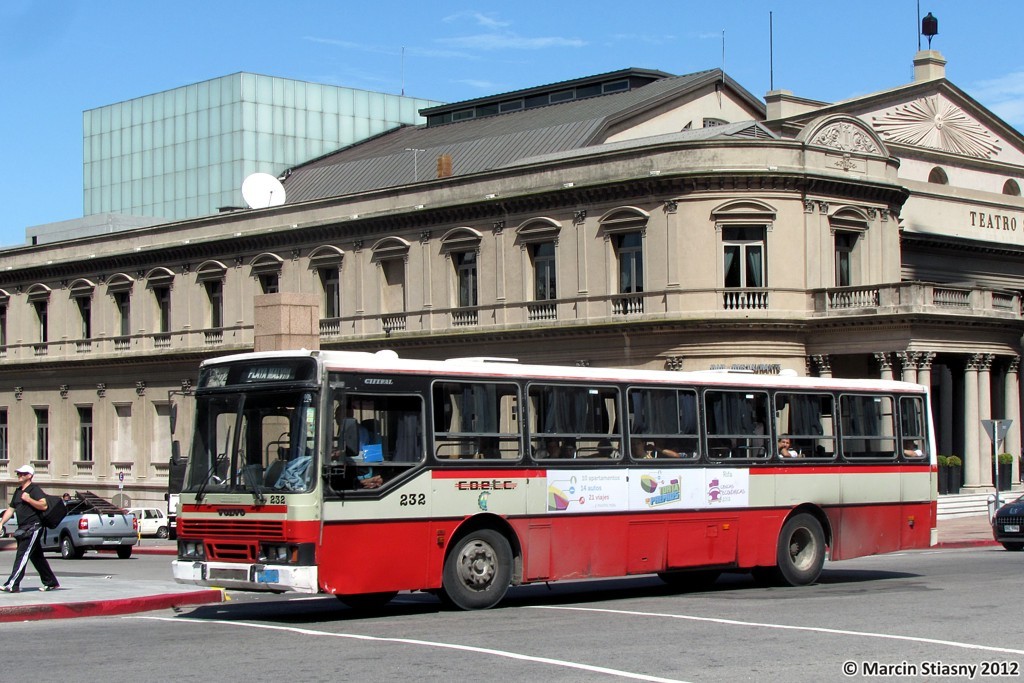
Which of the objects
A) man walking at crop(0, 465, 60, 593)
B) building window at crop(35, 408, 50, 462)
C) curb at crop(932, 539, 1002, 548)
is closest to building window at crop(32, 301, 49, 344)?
building window at crop(35, 408, 50, 462)

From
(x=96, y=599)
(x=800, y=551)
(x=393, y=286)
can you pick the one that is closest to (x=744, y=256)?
(x=393, y=286)

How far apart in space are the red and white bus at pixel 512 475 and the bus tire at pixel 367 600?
4 cm

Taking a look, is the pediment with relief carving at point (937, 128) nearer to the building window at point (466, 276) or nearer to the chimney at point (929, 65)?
the chimney at point (929, 65)

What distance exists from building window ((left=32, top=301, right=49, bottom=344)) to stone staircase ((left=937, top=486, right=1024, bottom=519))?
131ft

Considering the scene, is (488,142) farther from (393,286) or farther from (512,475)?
(512,475)

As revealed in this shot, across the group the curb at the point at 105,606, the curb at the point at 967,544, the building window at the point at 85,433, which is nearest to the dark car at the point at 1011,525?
the curb at the point at 967,544

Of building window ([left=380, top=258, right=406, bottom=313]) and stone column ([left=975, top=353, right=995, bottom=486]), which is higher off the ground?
building window ([left=380, top=258, right=406, bottom=313])

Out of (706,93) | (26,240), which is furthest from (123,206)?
(706,93)

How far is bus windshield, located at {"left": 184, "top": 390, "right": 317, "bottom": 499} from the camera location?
1675 cm

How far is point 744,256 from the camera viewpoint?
42.5 meters

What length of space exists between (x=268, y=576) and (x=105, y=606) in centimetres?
316

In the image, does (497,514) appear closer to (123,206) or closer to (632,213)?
(632,213)

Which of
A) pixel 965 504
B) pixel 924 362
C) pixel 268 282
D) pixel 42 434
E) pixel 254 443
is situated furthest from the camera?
pixel 42 434

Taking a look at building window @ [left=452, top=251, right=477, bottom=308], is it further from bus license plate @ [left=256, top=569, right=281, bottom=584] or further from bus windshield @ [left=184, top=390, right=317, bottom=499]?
bus license plate @ [left=256, top=569, right=281, bottom=584]
